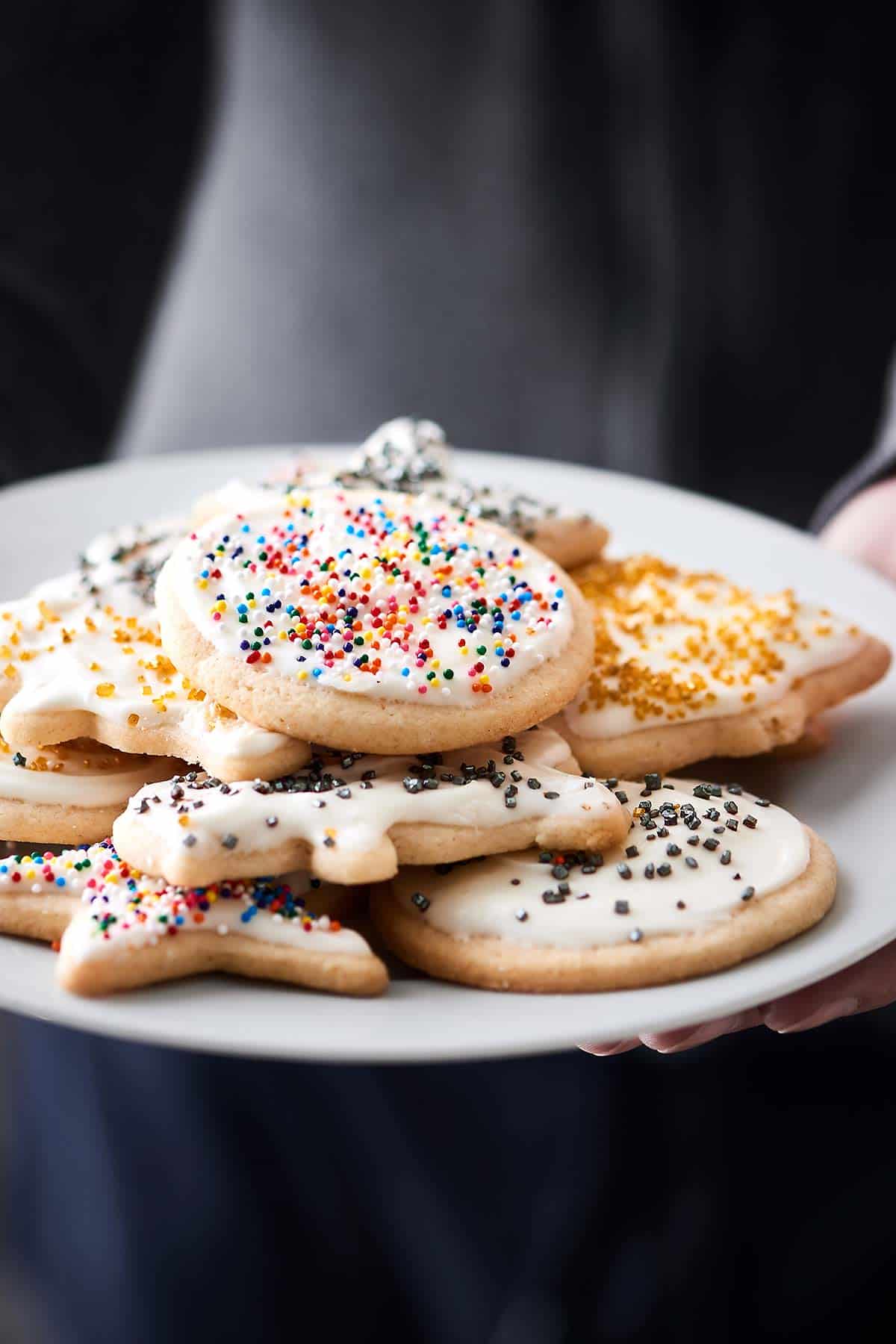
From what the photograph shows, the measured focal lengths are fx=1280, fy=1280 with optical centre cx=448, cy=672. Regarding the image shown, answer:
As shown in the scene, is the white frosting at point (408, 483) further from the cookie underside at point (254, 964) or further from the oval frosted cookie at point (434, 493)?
the cookie underside at point (254, 964)

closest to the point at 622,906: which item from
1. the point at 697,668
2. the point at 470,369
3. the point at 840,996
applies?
the point at 840,996

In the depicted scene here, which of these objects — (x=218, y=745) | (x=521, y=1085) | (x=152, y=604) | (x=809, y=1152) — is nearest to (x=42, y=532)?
(x=152, y=604)

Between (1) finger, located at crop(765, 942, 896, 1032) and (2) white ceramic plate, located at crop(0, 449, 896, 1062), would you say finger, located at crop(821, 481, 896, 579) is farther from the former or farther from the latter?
(1) finger, located at crop(765, 942, 896, 1032)

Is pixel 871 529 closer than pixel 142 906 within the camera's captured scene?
No

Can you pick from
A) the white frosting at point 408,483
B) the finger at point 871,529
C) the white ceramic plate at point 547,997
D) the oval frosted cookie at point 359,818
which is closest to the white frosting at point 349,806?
the oval frosted cookie at point 359,818

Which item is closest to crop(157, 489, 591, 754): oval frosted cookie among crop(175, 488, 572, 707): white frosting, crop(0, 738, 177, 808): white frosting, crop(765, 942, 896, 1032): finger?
crop(175, 488, 572, 707): white frosting

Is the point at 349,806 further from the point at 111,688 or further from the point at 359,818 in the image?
the point at 111,688
